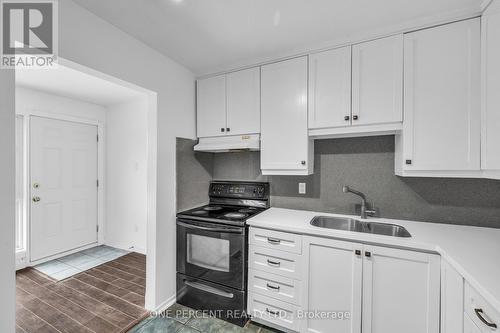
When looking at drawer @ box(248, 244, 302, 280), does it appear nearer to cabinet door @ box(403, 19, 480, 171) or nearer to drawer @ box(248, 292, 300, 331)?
drawer @ box(248, 292, 300, 331)

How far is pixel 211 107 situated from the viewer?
7.91 ft

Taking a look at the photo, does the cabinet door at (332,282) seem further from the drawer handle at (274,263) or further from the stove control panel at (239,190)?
the stove control panel at (239,190)

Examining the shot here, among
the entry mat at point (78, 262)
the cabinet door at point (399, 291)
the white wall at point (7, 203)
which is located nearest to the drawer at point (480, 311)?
the cabinet door at point (399, 291)

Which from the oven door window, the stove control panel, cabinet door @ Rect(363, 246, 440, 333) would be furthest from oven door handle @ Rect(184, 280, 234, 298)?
cabinet door @ Rect(363, 246, 440, 333)

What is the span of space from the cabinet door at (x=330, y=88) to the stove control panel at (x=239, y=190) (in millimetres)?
925

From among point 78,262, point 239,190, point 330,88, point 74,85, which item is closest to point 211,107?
point 239,190

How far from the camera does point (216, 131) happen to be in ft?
7.82

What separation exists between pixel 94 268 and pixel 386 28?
4208 millimetres

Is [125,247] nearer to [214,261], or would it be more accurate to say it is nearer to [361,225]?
[214,261]

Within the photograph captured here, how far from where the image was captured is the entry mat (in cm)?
278

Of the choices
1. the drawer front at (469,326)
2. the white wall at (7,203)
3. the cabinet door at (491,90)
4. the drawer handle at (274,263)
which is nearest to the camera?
the drawer front at (469,326)

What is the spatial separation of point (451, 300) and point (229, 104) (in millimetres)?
2261

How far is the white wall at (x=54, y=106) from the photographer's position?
2.89 metres

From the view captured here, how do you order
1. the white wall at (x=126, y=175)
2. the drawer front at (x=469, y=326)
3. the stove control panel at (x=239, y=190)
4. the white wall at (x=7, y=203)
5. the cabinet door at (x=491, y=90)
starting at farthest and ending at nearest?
the white wall at (x=126, y=175) < the stove control panel at (x=239, y=190) < the cabinet door at (x=491, y=90) < the white wall at (x=7, y=203) < the drawer front at (x=469, y=326)
